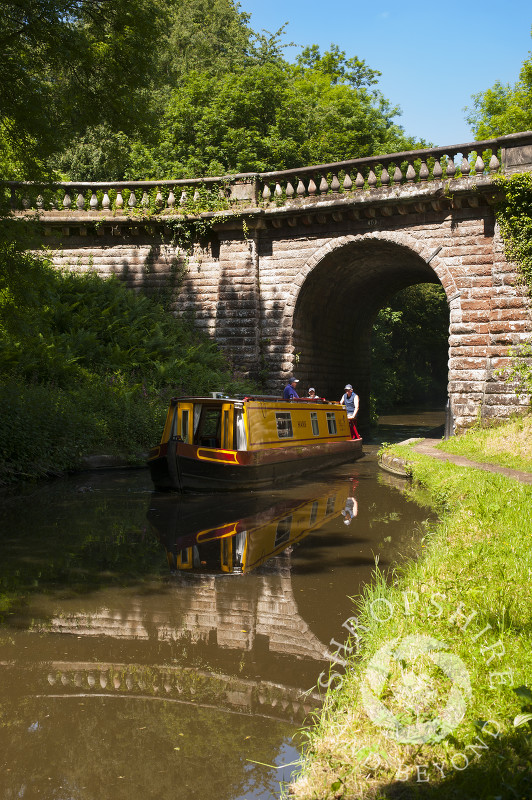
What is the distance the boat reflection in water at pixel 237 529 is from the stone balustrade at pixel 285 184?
816 cm

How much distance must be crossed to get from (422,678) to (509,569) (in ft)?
6.39

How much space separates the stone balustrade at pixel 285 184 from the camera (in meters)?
14.8

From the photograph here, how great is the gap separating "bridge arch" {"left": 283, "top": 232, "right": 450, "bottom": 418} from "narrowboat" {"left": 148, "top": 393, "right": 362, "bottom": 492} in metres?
5.18

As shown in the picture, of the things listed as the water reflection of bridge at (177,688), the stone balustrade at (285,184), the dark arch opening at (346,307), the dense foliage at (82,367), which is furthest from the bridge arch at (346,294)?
the water reflection of bridge at (177,688)

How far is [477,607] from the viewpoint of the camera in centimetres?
419

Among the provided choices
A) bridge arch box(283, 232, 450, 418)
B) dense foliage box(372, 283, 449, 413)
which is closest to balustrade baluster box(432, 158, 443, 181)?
bridge arch box(283, 232, 450, 418)

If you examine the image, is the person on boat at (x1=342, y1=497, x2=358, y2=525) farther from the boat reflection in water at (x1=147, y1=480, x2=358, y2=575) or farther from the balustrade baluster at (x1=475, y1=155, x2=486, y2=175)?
the balustrade baluster at (x1=475, y1=155, x2=486, y2=175)

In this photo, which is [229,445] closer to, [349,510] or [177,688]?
[349,510]

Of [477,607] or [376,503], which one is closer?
[477,607]

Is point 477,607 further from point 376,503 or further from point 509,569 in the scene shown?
point 376,503

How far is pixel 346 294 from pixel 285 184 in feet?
12.9

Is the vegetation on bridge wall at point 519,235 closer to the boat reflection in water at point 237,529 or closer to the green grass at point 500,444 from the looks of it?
the green grass at point 500,444

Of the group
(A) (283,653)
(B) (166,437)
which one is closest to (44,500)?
(B) (166,437)

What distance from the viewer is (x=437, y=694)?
3.23 metres
